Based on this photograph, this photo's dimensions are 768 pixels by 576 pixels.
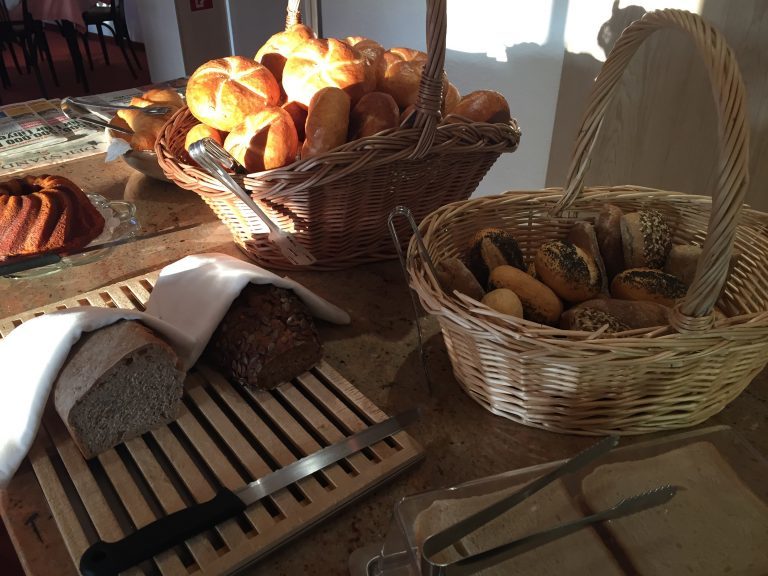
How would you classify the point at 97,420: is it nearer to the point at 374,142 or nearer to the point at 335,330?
the point at 335,330

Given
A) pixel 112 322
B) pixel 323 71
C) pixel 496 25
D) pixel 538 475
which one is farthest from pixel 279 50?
pixel 496 25

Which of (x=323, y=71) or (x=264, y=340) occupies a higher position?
(x=323, y=71)

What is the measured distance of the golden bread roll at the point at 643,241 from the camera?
73cm

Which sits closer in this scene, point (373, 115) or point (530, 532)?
point (530, 532)

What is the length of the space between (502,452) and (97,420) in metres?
0.41

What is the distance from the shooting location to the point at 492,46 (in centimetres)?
182

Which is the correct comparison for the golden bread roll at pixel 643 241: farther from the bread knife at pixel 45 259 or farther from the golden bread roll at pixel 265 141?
the bread knife at pixel 45 259

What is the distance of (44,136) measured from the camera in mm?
1455

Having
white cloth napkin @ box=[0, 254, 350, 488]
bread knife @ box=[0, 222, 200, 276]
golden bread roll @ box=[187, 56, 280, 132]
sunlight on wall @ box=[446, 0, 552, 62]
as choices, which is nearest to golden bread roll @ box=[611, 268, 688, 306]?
white cloth napkin @ box=[0, 254, 350, 488]

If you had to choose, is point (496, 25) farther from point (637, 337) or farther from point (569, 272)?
point (637, 337)

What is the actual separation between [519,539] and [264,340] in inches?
14.6

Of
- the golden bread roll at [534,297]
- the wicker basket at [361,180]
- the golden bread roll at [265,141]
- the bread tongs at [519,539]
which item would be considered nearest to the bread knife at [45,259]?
the wicker basket at [361,180]

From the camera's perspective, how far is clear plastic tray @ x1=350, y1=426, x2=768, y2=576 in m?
0.45

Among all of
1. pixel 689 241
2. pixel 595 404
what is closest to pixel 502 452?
pixel 595 404
